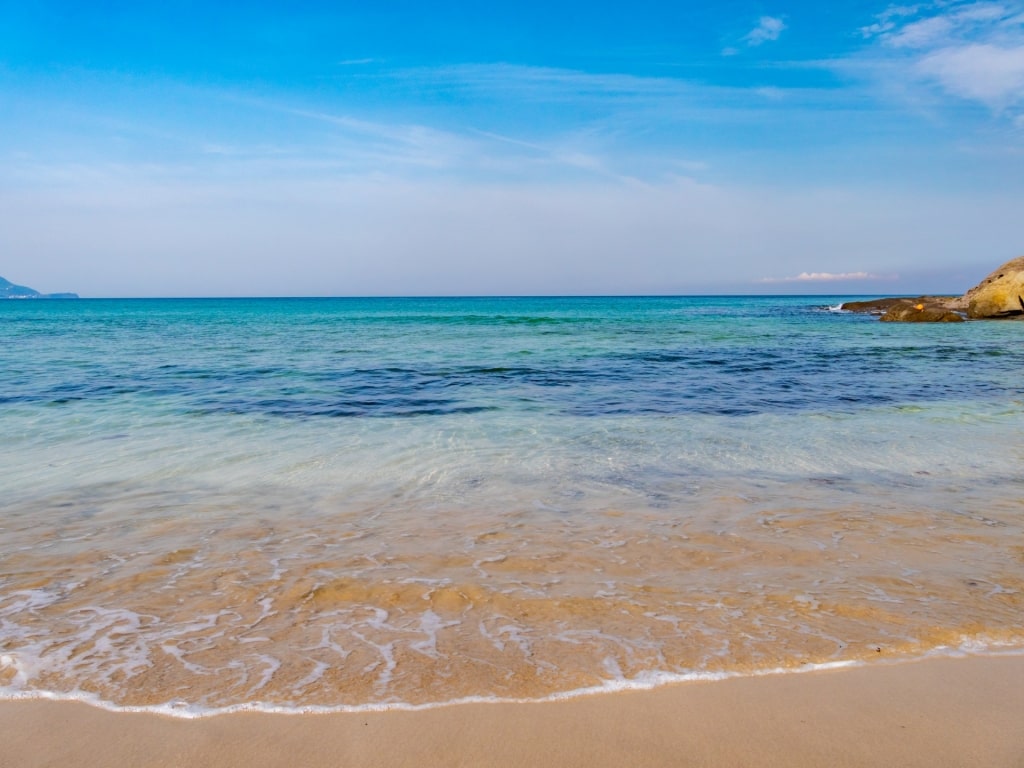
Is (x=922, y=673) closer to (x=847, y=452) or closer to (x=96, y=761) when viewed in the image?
(x=96, y=761)

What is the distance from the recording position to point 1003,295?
38.7m

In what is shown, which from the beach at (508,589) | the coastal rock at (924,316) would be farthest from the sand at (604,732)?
the coastal rock at (924,316)

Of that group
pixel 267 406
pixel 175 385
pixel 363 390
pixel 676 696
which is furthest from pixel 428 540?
pixel 175 385

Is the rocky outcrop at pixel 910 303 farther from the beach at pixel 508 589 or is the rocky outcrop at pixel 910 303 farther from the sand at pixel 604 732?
the sand at pixel 604 732

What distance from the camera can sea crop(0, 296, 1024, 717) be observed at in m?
3.42

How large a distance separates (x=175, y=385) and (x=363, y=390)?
4.31 m

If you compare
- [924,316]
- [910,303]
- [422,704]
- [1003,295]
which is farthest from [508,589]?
[910,303]

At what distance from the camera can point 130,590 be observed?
14.2 feet

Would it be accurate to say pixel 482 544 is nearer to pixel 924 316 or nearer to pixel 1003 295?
pixel 924 316

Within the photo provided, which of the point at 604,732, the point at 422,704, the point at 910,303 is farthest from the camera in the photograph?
the point at 910,303

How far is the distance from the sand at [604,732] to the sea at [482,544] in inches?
5.4

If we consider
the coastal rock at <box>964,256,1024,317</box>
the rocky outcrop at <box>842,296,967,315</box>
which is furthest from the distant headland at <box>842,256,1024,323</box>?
the rocky outcrop at <box>842,296,967,315</box>

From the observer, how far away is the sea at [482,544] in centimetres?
342

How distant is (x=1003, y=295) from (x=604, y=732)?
46227 mm
